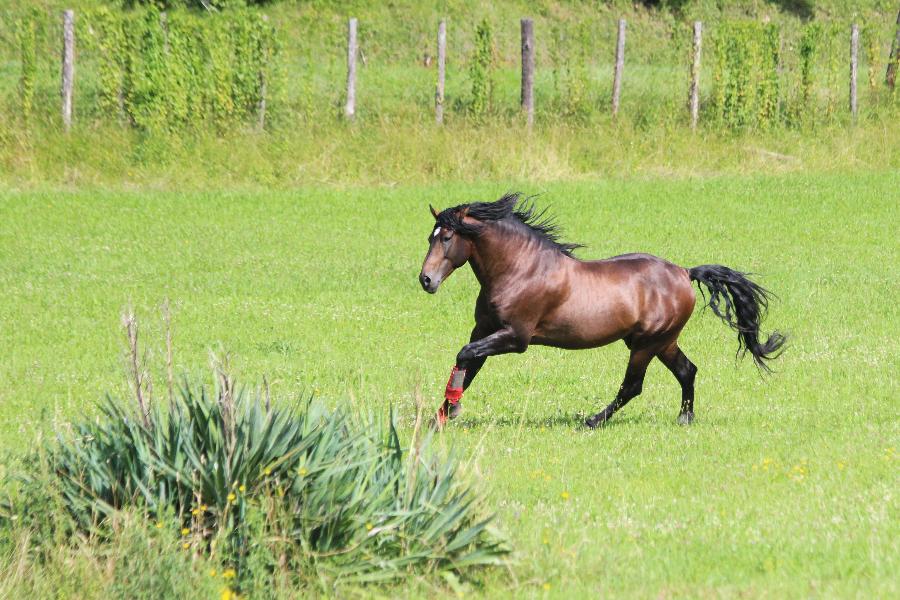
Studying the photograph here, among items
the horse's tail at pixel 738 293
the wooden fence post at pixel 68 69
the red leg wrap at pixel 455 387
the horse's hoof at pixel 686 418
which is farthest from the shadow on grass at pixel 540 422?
the wooden fence post at pixel 68 69

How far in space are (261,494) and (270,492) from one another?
54 mm

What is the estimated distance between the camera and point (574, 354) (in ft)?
52.3

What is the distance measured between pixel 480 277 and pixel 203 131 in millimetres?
16188

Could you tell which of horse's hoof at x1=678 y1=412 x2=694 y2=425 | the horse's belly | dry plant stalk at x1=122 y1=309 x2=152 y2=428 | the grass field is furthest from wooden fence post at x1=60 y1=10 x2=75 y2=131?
dry plant stalk at x1=122 y1=309 x2=152 y2=428

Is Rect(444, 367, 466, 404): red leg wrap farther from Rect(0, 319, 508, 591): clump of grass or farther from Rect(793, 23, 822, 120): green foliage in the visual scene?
Rect(793, 23, 822, 120): green foliage

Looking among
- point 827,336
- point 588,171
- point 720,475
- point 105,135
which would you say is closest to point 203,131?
point 105,135

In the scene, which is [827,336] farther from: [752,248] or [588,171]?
[588,171]

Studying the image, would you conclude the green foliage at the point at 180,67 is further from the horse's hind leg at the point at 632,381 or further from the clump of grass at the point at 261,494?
the clump of grass at the point at 261,494

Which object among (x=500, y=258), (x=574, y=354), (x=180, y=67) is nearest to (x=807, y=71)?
(x=180, y=67)

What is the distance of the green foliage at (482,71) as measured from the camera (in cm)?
2812

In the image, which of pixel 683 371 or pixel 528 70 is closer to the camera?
pixel 683 371

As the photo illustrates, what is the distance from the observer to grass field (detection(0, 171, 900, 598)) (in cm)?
777

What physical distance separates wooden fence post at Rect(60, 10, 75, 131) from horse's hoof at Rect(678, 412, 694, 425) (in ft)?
59.1

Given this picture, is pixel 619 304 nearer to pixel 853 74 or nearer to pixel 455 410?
pixel 455 410
